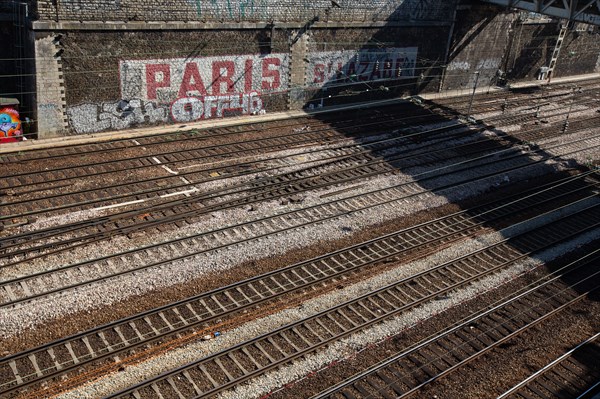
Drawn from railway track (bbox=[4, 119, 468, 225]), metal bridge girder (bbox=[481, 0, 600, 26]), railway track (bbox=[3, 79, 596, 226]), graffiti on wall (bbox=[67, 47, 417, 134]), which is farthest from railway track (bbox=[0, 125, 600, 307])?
metal bridge girder (bbox=[481, 0, 600, 26])

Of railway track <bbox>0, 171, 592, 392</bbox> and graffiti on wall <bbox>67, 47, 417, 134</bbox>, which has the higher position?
graffiti on wall <bbox>67, 47, 417, 134</bbox>

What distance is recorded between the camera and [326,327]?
579 inches

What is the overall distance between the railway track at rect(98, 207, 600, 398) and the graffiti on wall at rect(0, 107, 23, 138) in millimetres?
17259

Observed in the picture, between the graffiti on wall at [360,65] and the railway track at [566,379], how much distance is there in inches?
926

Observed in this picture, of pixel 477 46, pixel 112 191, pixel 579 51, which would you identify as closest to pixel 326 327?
pixel 112 191

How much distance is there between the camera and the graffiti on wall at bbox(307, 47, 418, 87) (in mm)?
33875

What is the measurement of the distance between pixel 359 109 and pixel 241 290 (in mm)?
21769

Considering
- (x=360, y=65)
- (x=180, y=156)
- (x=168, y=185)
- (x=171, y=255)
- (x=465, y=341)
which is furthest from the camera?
(x=360, y=65)

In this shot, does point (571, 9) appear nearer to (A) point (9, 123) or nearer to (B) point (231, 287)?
(B) point (231, 287)

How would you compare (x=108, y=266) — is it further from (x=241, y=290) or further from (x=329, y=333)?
(x=329, y=333)

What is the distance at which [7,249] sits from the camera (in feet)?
55.3

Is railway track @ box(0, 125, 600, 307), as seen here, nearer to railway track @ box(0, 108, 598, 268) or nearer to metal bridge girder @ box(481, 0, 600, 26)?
railway track @ box(0, 108, 598, 268)

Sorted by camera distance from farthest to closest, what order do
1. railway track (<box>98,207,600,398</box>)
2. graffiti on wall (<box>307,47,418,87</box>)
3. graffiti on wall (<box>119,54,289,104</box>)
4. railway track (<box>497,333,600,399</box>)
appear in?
graffiti on wall (<box>307,47,418,87</box>) → graffiti on wall (<box>119,54,289,104</box>) → railway track (<box>497,333,600,399</box>) → railway track (<box>98,207,600,398</box>)

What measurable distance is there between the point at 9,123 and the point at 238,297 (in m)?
15.7
